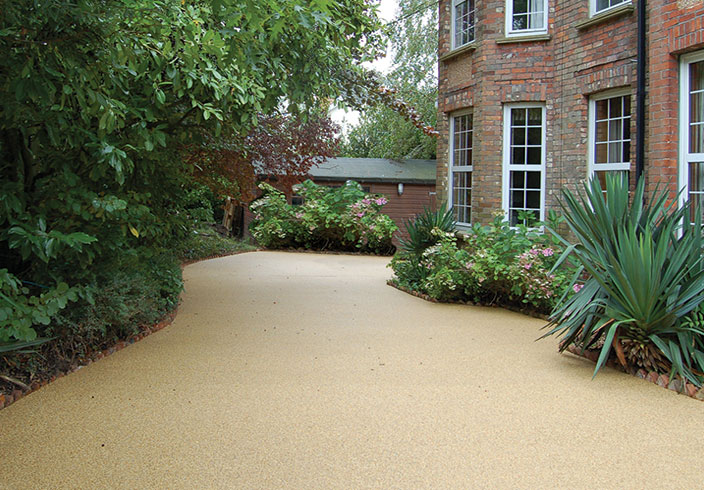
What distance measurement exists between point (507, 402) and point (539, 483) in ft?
4.54

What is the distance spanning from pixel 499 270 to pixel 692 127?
2655mm

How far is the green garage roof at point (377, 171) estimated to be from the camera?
21.4 meters

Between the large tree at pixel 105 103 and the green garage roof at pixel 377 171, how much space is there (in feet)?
46.4

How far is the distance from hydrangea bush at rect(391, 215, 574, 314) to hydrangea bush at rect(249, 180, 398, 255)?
7484mm

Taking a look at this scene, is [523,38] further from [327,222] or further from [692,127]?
[327,222]

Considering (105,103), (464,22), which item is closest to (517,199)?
(464,22)

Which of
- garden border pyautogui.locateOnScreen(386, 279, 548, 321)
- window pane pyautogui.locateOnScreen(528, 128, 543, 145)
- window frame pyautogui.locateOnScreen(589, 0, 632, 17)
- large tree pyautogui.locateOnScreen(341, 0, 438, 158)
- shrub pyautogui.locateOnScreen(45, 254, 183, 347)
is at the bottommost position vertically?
garden border pyautogui.locateOnScreen(386, 279, 548, 321)

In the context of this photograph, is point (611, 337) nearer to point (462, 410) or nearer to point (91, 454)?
point (462, 410)

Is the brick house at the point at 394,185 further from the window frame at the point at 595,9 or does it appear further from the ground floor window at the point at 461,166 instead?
the window frame at the point at 595,9

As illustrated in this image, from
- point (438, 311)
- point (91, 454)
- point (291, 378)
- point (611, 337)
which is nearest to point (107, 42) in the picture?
point (91, 454)

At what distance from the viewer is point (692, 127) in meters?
7.24

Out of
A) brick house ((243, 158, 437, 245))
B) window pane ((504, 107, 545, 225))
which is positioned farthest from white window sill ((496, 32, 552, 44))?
brick house ((243, 158, 437, 245))

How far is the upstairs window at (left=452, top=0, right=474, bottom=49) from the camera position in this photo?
10766mm

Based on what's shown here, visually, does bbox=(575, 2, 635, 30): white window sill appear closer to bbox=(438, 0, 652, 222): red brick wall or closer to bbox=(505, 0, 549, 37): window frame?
bbox=(438, 0, 652, 222): red brick wall
